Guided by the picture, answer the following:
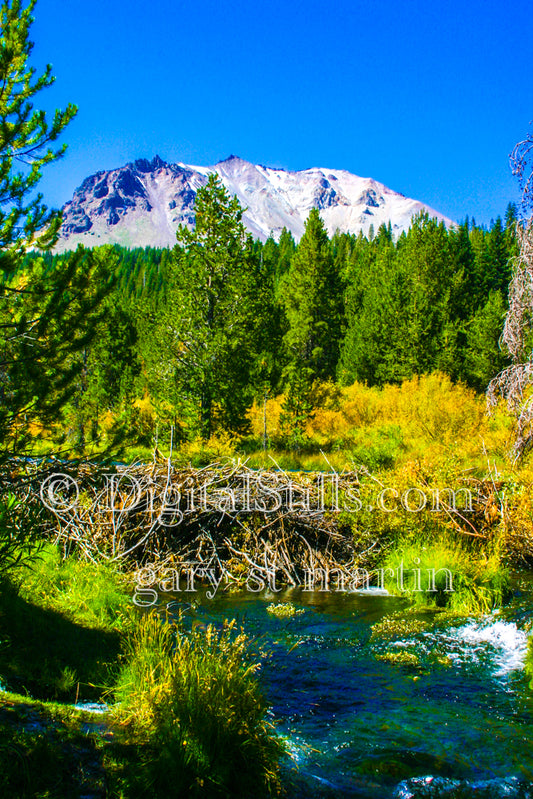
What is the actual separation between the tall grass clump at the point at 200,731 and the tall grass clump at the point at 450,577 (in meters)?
4.77

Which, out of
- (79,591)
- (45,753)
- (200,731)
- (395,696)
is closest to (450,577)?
(395,696)

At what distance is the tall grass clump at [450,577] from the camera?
858 centimetres

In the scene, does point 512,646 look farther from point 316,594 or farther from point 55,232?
point 55,232

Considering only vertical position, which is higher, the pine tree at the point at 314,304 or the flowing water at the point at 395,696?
the pine tree at the point at 314,304

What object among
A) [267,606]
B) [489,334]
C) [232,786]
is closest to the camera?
[232,786]

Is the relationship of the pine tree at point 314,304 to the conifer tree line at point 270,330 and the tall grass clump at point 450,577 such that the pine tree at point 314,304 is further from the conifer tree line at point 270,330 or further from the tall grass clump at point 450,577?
the tall grass clump at point 450,577

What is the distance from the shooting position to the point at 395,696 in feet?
19.4

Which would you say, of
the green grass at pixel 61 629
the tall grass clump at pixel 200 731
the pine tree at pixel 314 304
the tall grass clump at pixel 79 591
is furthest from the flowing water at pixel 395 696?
the pine tree at pixel 314 304

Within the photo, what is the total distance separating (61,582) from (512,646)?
18.9ft

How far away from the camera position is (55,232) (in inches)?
233

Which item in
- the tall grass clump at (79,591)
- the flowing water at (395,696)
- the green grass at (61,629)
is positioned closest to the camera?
the flowing water at (395,696)

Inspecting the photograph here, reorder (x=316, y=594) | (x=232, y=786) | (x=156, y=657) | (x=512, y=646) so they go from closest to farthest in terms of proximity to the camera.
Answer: (x=232, y=786) → (x=156, y=657) → (x=512, y=646) → (x=316, y=594)

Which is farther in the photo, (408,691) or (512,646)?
(512,646)

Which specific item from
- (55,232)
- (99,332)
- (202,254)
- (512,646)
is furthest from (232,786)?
(202,254)
